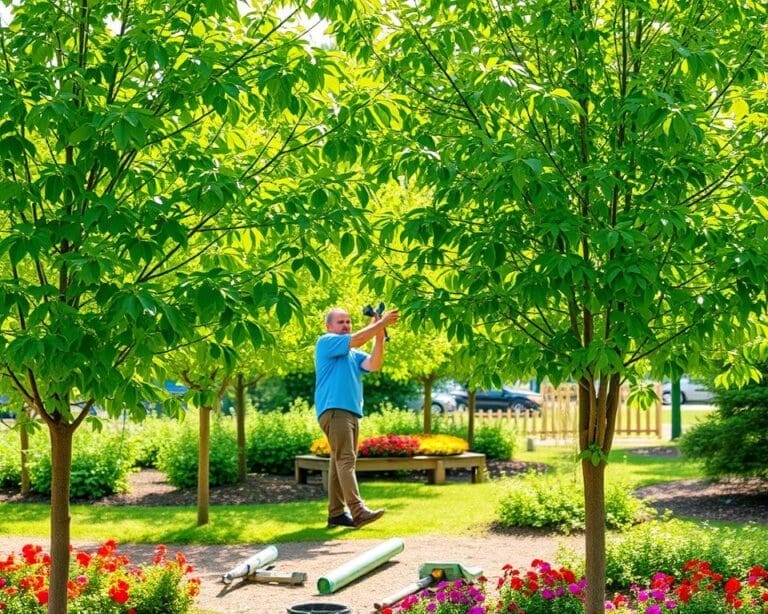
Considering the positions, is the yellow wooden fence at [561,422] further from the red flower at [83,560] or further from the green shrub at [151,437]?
the red flower at [83,560]

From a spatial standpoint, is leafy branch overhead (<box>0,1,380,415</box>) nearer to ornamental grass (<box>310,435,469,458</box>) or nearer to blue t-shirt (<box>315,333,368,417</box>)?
blue t-shirt (<box>315,333,368,417</box>)

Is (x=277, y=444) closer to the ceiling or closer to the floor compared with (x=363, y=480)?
closer to the ceiling

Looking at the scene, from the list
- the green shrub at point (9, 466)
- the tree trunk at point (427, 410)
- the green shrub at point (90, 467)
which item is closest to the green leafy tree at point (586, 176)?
the green shrub at point (90, 467)

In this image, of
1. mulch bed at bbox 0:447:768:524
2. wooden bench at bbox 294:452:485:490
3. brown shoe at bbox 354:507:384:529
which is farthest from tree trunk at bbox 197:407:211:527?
wooden bench at bbox 294:452:485:490

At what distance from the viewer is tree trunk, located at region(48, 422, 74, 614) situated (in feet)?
20.0

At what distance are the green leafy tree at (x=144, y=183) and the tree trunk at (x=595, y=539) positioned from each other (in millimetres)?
2188

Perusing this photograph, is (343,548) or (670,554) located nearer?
(670,554)

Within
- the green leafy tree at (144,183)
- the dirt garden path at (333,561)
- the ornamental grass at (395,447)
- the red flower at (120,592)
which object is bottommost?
the dirt garden path at (333,561)

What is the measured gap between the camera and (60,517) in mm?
6141

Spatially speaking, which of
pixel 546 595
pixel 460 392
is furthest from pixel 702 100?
pixel 460 392

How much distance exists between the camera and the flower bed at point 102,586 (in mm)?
7277

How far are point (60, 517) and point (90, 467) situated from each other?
9.31 m

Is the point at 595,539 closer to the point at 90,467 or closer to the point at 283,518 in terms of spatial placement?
the point at 283,518

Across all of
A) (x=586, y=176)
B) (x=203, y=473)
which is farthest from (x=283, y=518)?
(x=586, y=176)
